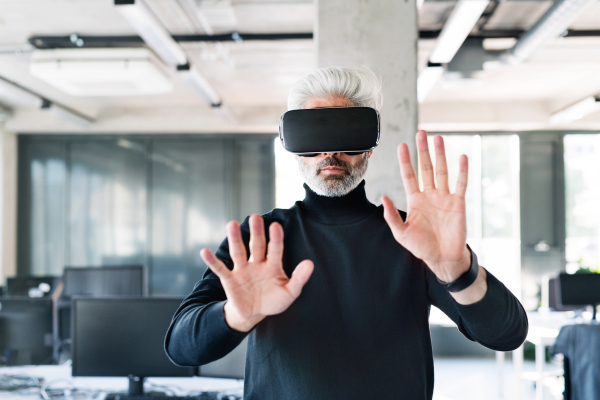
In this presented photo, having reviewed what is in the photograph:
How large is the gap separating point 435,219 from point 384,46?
134cm

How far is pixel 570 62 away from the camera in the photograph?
13.6ft

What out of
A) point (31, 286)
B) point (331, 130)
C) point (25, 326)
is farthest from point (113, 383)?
point (331, 130)

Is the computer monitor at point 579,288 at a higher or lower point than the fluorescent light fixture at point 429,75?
lower

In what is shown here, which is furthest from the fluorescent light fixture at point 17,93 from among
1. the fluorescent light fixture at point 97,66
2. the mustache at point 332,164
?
the mustache at point 332,164

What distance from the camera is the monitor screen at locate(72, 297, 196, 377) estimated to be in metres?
2.07

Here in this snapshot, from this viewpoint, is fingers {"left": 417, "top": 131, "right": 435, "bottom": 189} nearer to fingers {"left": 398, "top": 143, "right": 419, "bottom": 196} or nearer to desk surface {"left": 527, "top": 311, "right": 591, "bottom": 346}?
fingers {"left": 398, "top": 143, "right": 419, "bottom": 196}

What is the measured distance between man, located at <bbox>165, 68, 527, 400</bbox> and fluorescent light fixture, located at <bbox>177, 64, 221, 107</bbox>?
8.75 ft

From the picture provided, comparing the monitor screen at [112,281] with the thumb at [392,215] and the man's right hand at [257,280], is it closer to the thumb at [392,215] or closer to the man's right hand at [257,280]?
the man's right hand at [257,280]

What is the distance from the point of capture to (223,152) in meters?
6.15

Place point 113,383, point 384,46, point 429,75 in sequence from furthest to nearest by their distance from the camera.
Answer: point 429,75 → point 113,383 → point 384,46

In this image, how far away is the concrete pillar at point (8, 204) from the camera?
5891mm

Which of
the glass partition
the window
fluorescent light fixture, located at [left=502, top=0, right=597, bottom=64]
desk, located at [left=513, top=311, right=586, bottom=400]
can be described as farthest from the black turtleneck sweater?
the window

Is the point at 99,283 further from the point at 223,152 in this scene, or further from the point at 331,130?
the point at 223,152

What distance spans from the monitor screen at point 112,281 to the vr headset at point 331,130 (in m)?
2.79
